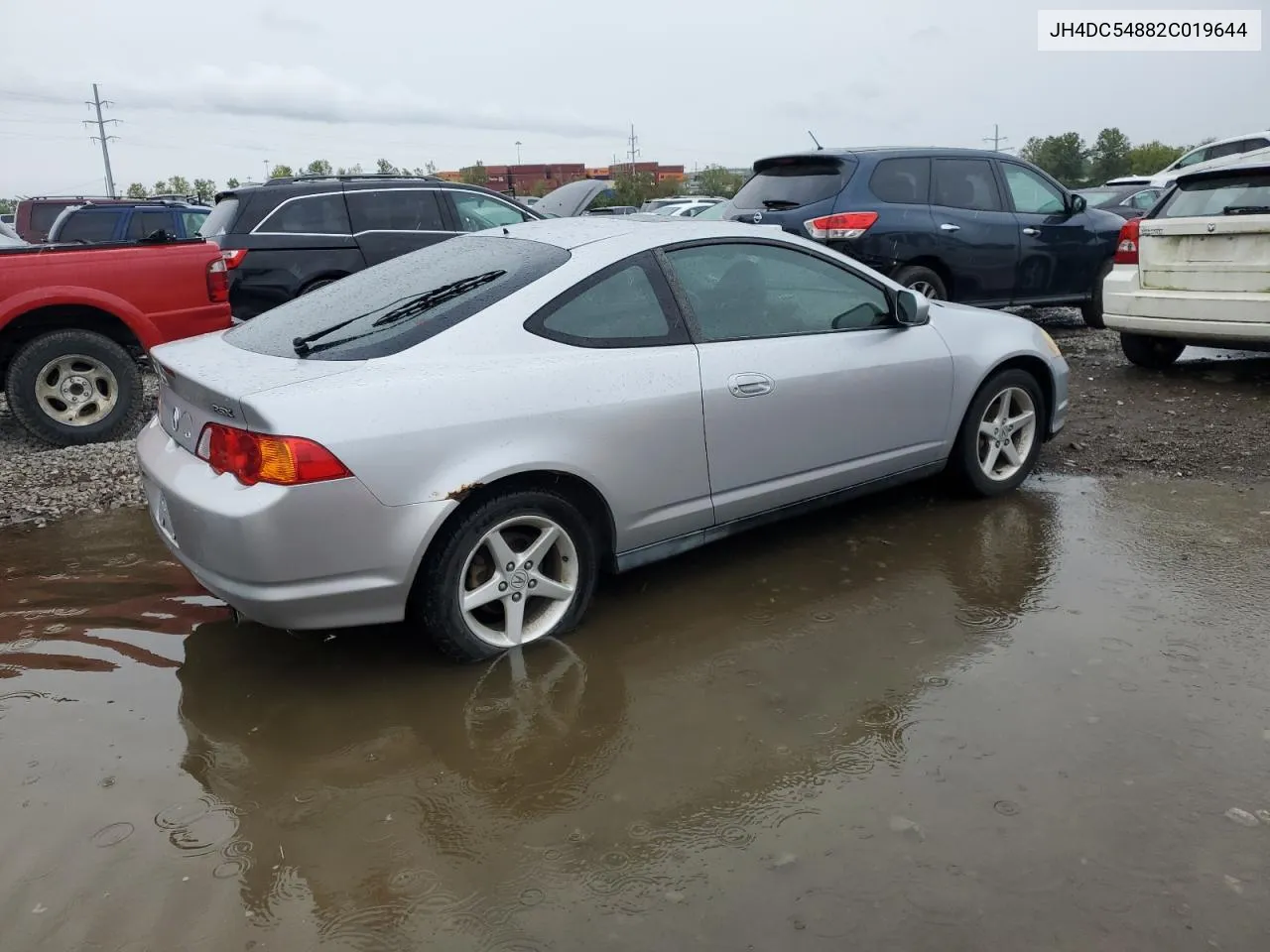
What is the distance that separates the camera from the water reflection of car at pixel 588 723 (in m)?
2.66

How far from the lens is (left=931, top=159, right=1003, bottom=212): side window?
8883mm

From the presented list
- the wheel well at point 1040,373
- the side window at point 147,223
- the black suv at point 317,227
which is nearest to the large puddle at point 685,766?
the wheel well at point 1040,373

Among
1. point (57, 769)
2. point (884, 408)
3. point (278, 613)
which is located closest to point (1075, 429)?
point (884, 408)

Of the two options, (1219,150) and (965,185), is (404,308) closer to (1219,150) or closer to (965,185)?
(965,185)

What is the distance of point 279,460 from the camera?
3111mm

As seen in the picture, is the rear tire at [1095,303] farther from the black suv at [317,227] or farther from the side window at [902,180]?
the black suv at [317,227]

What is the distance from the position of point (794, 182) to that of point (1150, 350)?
125 inches

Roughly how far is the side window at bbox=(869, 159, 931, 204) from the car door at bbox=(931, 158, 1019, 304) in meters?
0.10

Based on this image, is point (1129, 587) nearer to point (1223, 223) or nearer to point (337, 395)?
point (337, 395)

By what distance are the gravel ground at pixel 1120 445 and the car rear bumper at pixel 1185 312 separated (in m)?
0.43

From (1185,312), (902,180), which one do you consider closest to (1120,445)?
(1185,312)

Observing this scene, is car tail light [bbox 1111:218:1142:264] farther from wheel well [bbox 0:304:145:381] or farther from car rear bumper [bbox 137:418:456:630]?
wheel well [bbox 0:304:145:381]

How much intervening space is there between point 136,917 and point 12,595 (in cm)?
246

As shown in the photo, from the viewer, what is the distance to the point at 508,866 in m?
2.58
